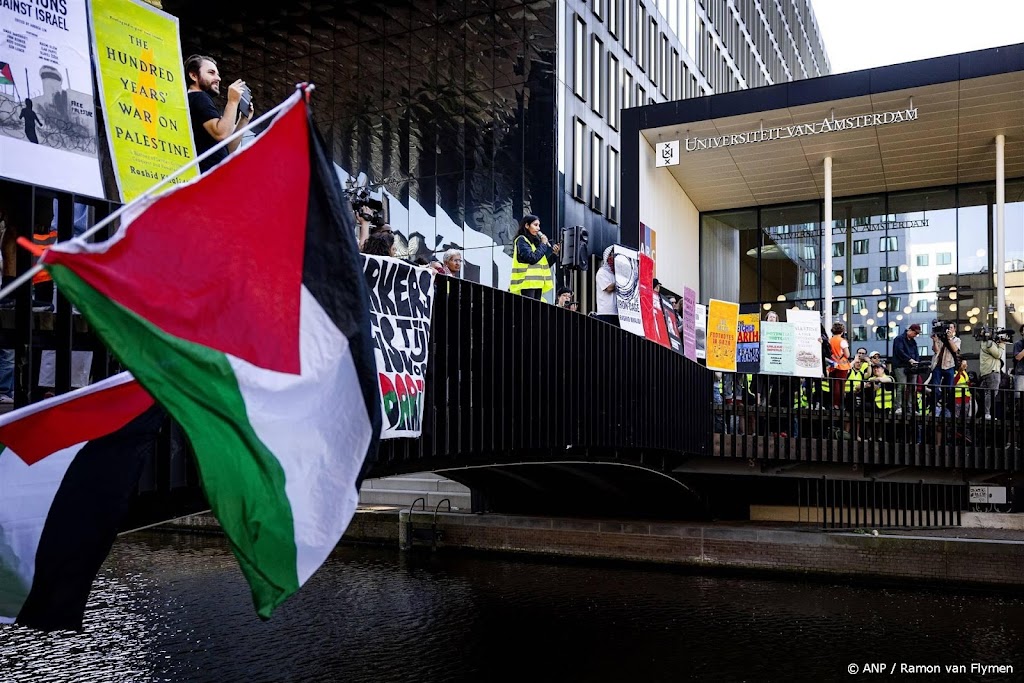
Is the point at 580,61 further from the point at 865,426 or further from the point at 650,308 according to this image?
the point at 650,308

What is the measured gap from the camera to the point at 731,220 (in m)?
31.8

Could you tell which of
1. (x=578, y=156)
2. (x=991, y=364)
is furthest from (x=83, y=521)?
(x=578, y=156)

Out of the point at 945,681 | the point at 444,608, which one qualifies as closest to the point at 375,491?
the point at 444,608

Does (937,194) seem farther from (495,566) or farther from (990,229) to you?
(495,566)

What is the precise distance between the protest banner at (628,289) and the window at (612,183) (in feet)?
58.0

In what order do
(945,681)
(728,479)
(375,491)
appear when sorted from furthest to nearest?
(375,491) → (728,479) → (945,681)

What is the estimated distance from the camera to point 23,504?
5.25 m

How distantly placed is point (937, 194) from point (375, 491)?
1808cm

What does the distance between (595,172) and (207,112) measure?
24079 millimetres

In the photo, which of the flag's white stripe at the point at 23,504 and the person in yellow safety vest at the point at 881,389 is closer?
the flag's white stripe at the point at 23,504

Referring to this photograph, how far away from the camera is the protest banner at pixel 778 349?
18.0m

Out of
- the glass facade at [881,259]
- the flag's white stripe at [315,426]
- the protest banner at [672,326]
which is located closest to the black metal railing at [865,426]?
the protest banner at [672,326]

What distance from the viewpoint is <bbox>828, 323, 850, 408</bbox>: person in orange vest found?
1853cm

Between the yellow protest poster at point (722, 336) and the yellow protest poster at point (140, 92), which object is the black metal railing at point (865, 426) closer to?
the yellow protest poster at point (722, 336)
